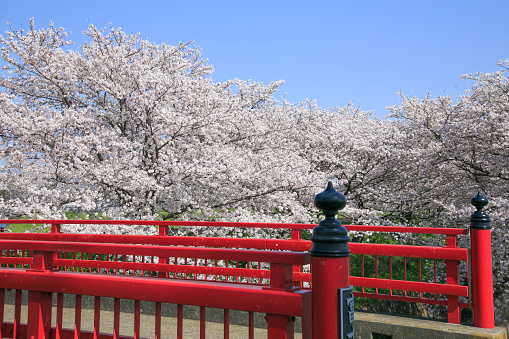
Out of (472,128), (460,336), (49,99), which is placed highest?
(49,99)

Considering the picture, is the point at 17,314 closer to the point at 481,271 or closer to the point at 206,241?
the point at 206,241

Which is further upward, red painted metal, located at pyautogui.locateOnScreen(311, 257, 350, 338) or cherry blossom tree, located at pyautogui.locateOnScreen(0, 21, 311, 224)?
cherry blossom tree, located at pyautogui.locateOnScreen(0, 21, 311, 224)

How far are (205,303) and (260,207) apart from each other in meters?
11.2

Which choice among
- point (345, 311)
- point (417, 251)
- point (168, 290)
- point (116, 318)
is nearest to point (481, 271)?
point (417, 251)

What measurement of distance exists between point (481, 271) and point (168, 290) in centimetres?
356

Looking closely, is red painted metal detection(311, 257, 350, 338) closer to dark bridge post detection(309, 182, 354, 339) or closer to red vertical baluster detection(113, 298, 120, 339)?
dark bridge post detection(309, 182, 354, 339)

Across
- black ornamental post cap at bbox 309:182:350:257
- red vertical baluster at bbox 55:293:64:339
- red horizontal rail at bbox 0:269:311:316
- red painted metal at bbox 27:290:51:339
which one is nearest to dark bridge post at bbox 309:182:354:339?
black ornamental post cap at bbox 309:182:350:257

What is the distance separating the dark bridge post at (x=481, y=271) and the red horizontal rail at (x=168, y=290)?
3086 mm

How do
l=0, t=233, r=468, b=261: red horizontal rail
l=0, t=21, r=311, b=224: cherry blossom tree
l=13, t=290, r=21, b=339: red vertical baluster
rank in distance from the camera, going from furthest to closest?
1. l=0, t=21, r=311, b=224: cherry blossom tree
2. l=0, t=233, r=468, b=261: red horizontal rail
3. l=13, t=290, r=21, b=339: red vertical baluster

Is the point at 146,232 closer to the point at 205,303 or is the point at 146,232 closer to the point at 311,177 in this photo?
the point at 311,177

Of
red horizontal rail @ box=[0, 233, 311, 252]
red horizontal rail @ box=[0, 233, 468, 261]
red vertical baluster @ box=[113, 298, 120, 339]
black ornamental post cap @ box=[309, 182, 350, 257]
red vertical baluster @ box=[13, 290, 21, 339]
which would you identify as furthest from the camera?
red horizontal rail @ box=[0, 233, 311, 252]

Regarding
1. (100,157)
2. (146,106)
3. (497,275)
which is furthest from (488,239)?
(100,157)

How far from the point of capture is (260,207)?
13.7m

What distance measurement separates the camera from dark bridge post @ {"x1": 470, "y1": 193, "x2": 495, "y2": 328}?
15.0 feet
